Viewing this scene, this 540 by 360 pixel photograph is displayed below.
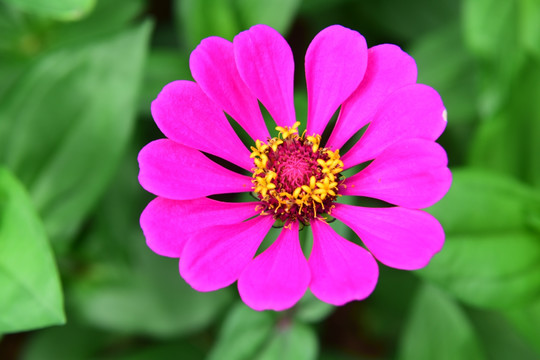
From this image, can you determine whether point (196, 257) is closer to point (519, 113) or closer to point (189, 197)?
point (189, 197)

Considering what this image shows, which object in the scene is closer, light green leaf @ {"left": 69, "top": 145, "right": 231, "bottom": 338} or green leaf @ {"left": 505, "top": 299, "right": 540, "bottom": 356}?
green leaf @ {"left": 505, "top": 299, "right": 540, "bottom": 356}

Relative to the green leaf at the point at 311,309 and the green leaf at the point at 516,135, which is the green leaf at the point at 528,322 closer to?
the green leaf at the point at 516,135

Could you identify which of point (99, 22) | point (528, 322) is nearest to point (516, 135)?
point (528, 322)

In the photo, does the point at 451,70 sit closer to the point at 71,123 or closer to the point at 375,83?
the point at 375,83

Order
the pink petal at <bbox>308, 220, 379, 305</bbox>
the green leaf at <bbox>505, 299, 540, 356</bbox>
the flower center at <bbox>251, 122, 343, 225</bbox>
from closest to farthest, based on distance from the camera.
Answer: the pink petal at <bbox>308, 220, 379, 305</bbox>, the flower center at <bbox>251, 122, 343, 225</bbox>, the green leaf at <bbox>505, 299, 540, 356</bbox>

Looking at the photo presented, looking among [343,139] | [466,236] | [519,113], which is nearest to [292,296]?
[343,139]

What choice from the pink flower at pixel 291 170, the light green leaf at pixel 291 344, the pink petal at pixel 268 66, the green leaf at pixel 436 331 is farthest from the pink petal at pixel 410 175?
the green leaf at pixel 436 331

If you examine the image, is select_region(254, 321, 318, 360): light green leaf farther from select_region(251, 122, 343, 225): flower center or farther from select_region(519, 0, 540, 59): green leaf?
select_region(519, 0, 540, 59): green leaf

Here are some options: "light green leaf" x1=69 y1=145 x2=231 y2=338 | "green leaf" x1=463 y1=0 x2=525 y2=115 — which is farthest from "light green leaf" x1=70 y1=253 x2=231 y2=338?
"green leaf" x1=463 y1=0 x2=525 y2=115
